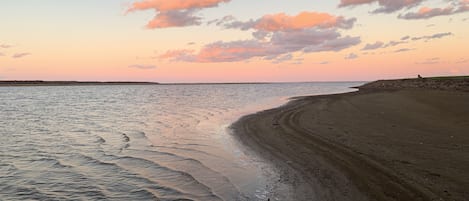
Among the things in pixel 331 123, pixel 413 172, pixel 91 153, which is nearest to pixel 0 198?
pixel 91 153

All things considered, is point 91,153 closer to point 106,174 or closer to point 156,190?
point 106,174

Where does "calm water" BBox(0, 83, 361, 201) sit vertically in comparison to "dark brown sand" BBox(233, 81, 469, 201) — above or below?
below

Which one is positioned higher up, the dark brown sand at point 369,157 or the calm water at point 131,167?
the dark brown sand at point 369,157

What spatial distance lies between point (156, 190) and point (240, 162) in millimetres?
3507

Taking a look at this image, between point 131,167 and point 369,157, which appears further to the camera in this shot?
point 131,167

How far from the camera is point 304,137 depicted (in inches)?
567

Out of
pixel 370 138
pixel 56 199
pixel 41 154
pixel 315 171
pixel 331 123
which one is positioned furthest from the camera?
pixel 331 123

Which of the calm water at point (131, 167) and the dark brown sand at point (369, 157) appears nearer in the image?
the dark brown sand at point (369, 157)

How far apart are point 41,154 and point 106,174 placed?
14.5ft

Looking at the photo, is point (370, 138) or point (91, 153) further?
point (370, 138)

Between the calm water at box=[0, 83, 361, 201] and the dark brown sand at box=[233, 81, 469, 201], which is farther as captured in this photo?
the calm water at box=[0, 83, 361, 201]

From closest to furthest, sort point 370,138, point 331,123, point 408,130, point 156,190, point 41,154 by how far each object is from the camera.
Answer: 1. point 156,190
2. point 41,154
3. point 370,138
4. point 408,130
5. point 331,123

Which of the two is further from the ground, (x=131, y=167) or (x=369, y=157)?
(x=369, y=157)

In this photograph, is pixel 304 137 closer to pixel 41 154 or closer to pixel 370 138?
pixel 370 138
